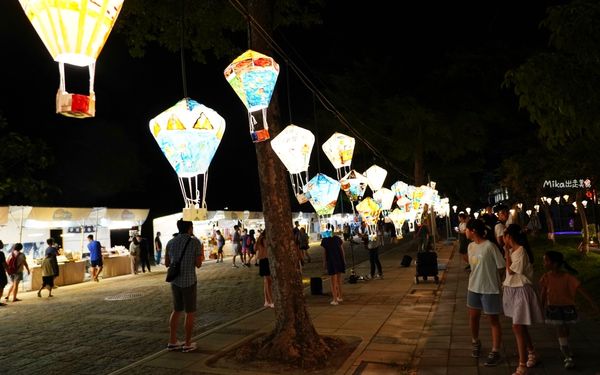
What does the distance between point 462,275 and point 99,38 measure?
1313cm

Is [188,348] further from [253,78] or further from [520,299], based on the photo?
Result: [520,299]

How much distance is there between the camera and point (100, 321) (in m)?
9.51

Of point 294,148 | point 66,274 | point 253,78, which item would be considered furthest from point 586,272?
point 66,274

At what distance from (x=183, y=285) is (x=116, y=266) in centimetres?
1442

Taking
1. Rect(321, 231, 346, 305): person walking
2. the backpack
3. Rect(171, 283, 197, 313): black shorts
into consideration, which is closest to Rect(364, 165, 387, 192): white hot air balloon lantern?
Rect(321, 231, 346, 305): person walking

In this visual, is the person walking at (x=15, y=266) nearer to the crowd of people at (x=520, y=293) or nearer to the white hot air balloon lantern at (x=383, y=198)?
the white hot air balloon lantern at (x=383, y=198)

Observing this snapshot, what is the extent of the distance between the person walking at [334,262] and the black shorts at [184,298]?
4045 millimetres

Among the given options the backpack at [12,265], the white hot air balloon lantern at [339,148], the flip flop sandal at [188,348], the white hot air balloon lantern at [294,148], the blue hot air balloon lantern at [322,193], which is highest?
the white hot air balloon lantern at [339,148]

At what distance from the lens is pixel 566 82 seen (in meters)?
5.12

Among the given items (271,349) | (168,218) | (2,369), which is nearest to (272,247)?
(271,349)

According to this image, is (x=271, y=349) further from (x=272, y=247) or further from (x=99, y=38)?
(x=99, y=38)

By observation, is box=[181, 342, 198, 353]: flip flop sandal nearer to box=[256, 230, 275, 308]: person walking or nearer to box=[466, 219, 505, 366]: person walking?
box=[256, 230, 275, 308]: person walking

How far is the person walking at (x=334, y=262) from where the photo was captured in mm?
10008

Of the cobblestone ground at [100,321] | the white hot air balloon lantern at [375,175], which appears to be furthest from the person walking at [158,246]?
the white hot air balloon lantern at [375,175]
